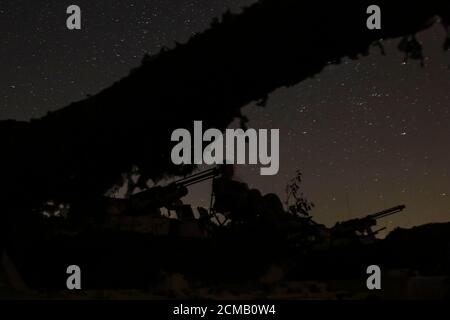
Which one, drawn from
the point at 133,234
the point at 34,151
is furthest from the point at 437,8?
the point at 133,234

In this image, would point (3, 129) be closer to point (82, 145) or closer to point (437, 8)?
point (82, 145)

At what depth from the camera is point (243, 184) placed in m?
10.5

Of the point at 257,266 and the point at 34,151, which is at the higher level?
the point at 34,151

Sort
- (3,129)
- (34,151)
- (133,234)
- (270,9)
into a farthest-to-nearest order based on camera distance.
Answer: (133,234)
(3,129)
(34,151)
(270,9)

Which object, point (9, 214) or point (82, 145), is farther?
point (9, 214)

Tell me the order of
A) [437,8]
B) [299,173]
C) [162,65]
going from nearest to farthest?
[437,8] → [162,65] → [299,173]

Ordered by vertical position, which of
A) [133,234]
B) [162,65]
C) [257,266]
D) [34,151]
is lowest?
[257,266]

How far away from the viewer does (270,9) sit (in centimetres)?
362

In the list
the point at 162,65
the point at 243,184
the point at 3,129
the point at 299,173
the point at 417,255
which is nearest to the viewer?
the point at 162,65

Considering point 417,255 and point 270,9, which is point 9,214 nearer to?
point 270,9
